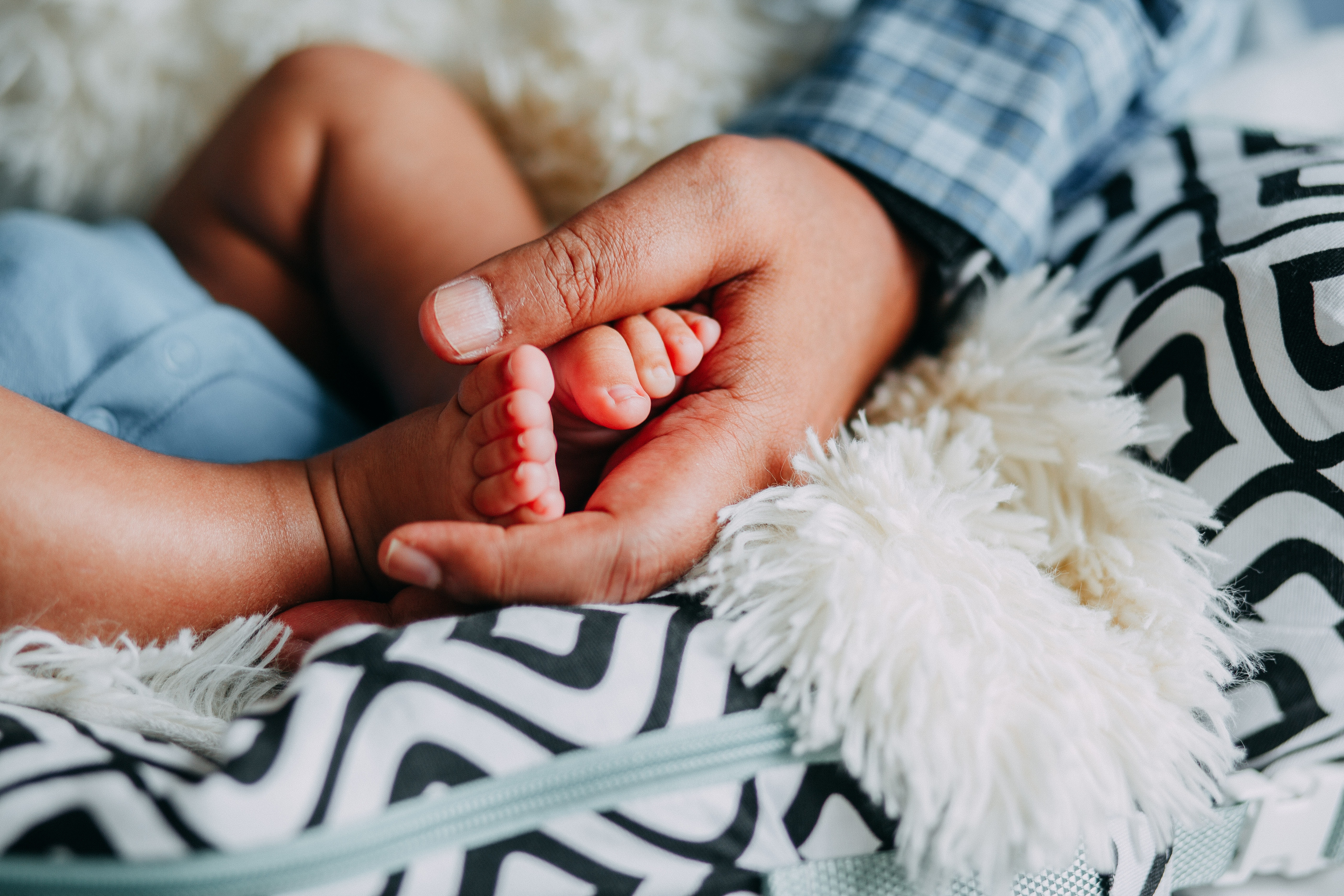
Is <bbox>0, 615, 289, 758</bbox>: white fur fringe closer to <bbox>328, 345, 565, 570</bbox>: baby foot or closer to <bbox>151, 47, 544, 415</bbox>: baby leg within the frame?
<bbox>328, 345, 565, 570</bbox>: baby foot

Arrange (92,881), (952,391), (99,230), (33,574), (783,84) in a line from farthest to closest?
(783,84) → (99,230) → (952,391) → (33,574) → (92,881)

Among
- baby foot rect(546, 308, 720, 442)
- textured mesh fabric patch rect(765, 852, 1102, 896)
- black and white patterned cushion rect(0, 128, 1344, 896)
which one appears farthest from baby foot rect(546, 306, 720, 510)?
textured mesh fabric patch rect(765, 852, 1102, 896)

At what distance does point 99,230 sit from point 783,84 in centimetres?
68

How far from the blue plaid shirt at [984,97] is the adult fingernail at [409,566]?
0.47m

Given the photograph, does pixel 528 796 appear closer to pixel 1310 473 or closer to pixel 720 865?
pixel 720 865

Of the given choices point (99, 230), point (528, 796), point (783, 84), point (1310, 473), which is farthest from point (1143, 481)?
point (99, 230)

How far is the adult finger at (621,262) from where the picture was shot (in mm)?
431

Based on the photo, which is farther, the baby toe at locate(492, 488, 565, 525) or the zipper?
the baby toe at locate(492, 488, 565, 525)

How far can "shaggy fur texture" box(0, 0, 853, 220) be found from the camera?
782mm

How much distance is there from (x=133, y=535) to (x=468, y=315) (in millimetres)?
212

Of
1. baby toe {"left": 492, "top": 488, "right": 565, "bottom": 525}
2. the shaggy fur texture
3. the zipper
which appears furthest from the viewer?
the shaggy fur texture

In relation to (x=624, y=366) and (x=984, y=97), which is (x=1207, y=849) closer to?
(x=624, y=366)

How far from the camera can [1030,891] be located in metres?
0.40

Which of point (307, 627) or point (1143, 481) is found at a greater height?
point (1143, 481)
